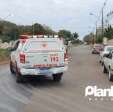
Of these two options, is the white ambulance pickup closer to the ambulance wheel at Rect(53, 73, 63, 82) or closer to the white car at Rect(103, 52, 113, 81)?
the ambulance wheel at Rect(53, 73, 63, 82)

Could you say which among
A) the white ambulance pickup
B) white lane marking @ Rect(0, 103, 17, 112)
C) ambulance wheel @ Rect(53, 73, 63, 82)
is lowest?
ambulance wheel @ Rect(53, 73, 63, 82)

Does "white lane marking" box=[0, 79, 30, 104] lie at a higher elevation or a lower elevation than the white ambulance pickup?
lower

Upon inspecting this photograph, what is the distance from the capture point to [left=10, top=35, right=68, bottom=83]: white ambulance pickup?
63.3 ft

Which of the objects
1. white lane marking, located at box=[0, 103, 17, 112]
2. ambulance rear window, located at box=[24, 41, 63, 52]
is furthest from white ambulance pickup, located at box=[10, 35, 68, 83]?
white lane marking, located at box=[0, 103, 17, 112]

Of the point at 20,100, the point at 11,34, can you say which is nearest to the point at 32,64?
the point at 20,100

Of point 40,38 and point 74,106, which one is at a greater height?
point 40,38

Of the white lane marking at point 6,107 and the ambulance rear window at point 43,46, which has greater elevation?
the ambulance rear window at point 43,46

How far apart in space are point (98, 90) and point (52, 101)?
334 centimetres

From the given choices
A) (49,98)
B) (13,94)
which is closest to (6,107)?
(49,98)

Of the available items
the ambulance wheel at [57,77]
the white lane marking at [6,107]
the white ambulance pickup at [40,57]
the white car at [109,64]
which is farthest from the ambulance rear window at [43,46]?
the white lane marking at [6,107]

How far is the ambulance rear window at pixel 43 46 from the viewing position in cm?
1959

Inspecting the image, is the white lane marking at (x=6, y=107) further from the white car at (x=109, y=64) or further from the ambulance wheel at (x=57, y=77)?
the white car at (x=109, y=64)

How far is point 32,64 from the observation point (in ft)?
63.2

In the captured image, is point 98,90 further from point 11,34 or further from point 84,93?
point 11,34
